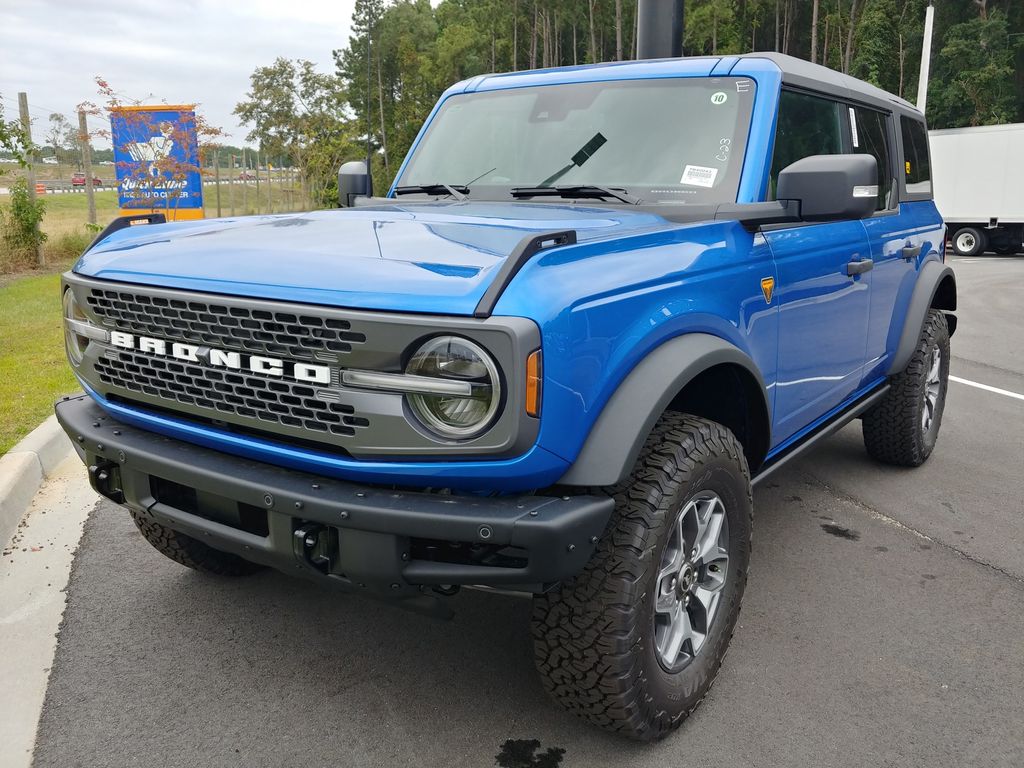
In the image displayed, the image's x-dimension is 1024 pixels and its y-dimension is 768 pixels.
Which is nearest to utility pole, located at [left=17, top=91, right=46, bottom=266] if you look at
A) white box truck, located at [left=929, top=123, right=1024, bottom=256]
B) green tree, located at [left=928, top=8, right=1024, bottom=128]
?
white box truck, located at [left=929, top=123, right=1024, bottom=256]

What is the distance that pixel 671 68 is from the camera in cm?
366

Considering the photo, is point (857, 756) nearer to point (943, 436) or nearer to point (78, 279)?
point (78, 279)

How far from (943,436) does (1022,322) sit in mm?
7166

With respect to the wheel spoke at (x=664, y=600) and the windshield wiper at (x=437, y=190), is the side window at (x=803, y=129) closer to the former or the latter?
the windshield wiper at (x=437, y=190)

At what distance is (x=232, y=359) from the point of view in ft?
7.80

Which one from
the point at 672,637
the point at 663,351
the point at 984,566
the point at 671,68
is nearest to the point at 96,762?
the point at 672,637

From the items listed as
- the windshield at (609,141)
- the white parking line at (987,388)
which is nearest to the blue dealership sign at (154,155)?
the white parking line at (987,388)

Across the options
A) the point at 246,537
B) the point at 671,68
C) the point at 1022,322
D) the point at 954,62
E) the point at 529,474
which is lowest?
the point at 1022,322

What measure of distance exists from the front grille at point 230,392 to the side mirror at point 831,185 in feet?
5.68

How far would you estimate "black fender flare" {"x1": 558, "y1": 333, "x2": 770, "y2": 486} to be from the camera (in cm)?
221

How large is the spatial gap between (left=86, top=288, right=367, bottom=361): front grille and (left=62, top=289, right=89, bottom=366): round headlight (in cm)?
20

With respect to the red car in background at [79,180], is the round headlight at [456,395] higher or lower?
lower

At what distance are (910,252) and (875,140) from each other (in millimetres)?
602

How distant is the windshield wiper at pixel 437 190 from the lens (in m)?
3.77
